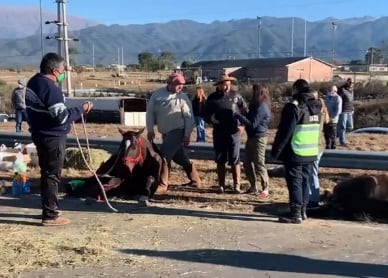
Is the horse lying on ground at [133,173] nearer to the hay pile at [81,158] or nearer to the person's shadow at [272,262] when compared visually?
the hay pile at [81,158]

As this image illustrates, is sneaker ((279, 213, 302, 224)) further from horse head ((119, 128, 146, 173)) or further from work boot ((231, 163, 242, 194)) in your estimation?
horse head ((119, 128, 146, 173))

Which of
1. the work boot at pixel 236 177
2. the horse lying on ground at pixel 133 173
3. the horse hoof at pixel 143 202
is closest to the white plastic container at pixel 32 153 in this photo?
the horse lying on ground at pixel 133 173

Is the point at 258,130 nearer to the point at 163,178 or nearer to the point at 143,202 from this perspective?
the point at 163,178

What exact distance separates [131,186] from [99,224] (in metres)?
1.79

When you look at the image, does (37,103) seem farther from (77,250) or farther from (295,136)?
(295,136)

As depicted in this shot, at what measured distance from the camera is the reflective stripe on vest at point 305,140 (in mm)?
8047

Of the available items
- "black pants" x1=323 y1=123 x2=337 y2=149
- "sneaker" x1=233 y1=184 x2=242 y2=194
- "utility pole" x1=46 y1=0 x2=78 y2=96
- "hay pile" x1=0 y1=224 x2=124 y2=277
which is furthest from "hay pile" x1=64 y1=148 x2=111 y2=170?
"utility pole" x1=46 y1=0 x2=78 y2=96

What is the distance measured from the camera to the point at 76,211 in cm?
880

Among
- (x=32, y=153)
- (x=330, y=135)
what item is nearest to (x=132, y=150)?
(x=32, y=153)

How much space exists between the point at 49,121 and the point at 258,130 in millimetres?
3255

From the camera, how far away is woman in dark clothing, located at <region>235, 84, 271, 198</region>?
31.4ft

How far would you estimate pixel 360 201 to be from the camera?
8.47m

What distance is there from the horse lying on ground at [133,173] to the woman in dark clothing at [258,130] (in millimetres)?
1287

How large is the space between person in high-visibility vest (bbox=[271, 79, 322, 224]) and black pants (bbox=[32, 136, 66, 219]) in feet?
8.50
